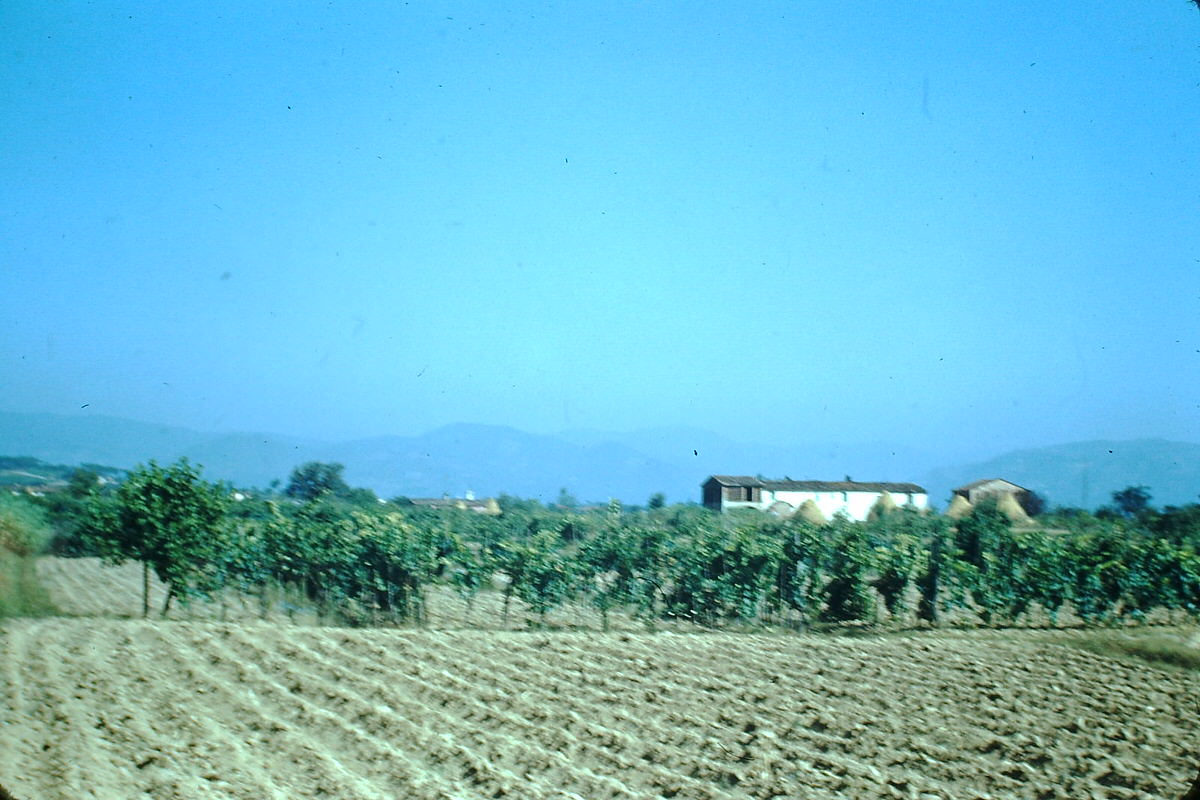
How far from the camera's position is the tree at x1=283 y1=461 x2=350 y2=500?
20031 millimetres

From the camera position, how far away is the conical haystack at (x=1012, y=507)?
21641mm

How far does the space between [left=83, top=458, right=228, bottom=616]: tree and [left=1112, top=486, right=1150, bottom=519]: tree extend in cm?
1864

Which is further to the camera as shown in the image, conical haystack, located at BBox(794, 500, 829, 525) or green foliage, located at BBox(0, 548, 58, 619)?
conical haystack, located at BBox(794, 500, 829, 525)

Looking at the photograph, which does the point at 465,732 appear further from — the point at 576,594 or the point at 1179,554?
the point at 1179,554

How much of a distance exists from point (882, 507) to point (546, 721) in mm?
17734

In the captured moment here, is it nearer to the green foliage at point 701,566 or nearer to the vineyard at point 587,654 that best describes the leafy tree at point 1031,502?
the vineyard at point 587,654

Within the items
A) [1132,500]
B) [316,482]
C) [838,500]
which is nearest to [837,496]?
[838,500]

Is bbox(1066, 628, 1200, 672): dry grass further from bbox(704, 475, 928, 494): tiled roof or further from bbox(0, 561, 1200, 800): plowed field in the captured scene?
bbox(704, 475, 928, 494): tiled roof

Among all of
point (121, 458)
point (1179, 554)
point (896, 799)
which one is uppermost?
point (121, 458)

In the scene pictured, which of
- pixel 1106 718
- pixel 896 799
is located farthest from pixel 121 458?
pixel 1106 718

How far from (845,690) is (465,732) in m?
4.72

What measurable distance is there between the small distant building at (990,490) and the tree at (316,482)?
1490 centimetres

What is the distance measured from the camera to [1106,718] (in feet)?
32.3

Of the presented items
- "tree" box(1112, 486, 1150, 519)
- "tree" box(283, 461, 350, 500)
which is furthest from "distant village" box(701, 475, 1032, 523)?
"tree" box(283, 461, 350, 500)
